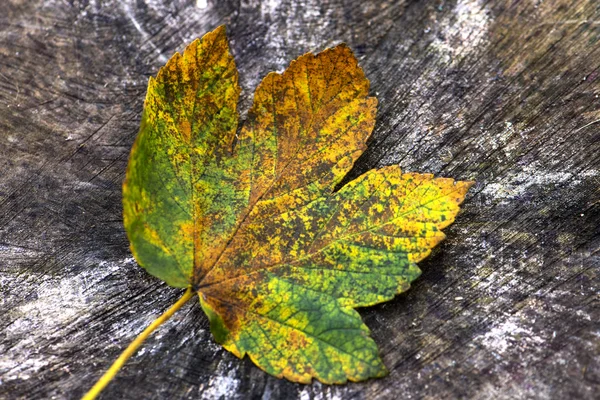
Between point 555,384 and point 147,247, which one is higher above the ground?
point 147,247

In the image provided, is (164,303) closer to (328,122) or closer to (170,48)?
(328,122)

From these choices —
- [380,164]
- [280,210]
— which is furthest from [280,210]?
[380,164]

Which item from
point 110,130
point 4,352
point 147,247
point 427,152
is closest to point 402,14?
point 427,152

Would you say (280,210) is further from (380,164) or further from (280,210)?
(380,164)
